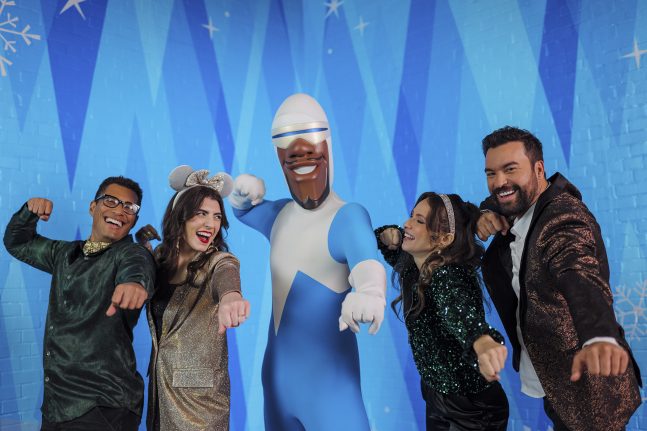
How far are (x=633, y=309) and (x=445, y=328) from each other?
1038 millimetres

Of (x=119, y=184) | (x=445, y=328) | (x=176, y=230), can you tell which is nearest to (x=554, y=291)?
(x=445, y=328)

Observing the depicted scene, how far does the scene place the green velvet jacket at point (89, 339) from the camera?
2.29m

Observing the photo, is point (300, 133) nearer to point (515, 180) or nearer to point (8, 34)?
point (515, 180)

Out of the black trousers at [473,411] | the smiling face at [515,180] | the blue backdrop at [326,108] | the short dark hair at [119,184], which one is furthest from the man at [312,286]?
the blue backdrop at [326,108]

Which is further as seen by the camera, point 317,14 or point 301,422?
point 317,14

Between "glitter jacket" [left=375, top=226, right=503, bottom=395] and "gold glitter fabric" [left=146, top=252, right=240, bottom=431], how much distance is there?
681 millimetres

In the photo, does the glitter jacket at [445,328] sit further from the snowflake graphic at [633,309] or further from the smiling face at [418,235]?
the snowflake graphic at [633,309]

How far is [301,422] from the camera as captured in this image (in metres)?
2.34

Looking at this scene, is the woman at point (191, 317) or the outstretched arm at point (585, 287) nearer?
the outstretched arm at point (585, 287)

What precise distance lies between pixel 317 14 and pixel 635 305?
252 cm

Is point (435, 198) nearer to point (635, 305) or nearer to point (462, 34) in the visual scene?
point (635, 305)

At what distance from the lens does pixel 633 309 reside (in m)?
2.88

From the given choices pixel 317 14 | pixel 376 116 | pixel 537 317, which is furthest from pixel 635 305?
pixel 317 14

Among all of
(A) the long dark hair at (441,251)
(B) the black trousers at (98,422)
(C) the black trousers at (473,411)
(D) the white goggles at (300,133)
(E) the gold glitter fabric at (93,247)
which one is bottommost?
(C) the black trousers at (473,411)
